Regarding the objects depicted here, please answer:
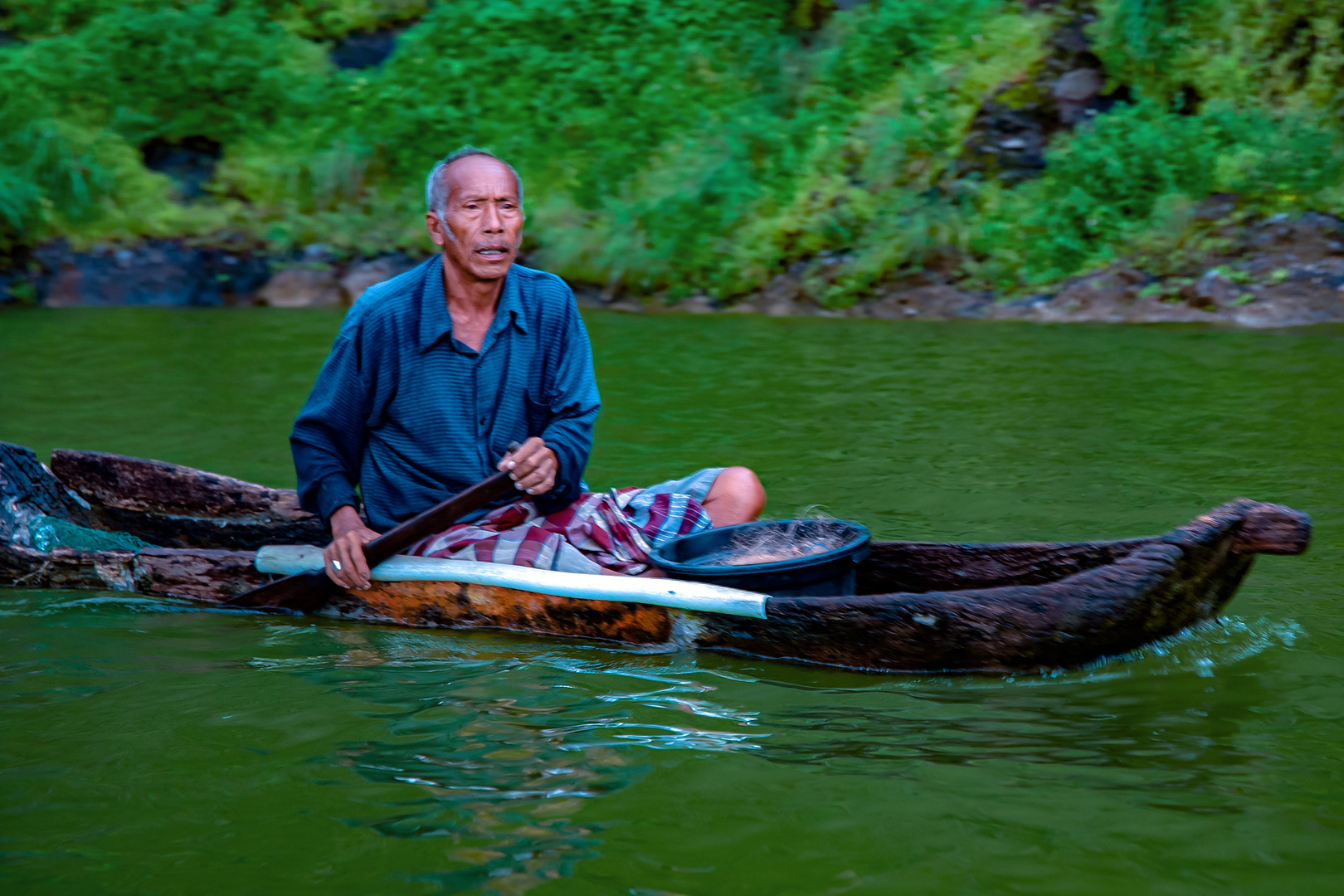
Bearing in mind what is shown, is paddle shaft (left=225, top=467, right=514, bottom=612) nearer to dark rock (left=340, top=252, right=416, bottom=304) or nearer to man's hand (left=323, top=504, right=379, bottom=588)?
man's hand (left=323, top=504, right=379, bottom=588)

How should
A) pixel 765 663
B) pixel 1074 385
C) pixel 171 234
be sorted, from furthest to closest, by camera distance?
pixel 171 234
pixel 1074 385
pixel 765 663

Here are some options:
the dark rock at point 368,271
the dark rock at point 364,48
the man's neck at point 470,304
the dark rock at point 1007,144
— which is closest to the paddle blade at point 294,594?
the man's neck at point 470,304

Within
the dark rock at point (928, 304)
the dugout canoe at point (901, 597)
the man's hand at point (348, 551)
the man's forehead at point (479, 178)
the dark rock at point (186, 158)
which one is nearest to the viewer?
the dugout canoe at point (901, 597)

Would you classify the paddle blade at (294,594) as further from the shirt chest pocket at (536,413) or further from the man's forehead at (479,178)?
the man's forehead at (479,178)

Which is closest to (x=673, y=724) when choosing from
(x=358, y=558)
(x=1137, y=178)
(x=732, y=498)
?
(x=732, y=498)

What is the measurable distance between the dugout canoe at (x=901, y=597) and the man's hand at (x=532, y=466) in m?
0.31

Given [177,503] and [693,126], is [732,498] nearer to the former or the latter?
[177,503]

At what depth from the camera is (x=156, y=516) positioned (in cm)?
503

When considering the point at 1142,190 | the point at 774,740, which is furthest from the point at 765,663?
the point at 1142,190

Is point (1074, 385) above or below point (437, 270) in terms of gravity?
below

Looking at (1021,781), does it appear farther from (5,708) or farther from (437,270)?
(5,708)

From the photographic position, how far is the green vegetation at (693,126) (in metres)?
12.1

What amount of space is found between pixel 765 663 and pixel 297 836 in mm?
1490

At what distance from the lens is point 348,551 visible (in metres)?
3.88
